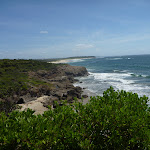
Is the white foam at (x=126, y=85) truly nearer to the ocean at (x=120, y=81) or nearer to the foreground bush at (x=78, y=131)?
the ocean at (x=120, y=81)

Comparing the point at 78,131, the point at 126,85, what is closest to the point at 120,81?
the point at 126,85

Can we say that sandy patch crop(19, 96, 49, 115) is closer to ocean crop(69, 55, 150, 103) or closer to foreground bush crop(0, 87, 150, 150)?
ocean crop(69, 55, 150, 103)

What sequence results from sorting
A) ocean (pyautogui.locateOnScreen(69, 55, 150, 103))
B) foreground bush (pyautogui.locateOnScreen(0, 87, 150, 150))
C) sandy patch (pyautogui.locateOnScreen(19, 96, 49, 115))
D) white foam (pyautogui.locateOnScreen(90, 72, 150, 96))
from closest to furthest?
foreground bush (pyautogui.locateOnScreen(0, 87, 150, 150)) → sandy patch (pyautogui.locateOnScreen(19, 96, 49, 115)) → white foam (pyautogui.locateOnScreen(90, 72, 150, 96)) → ocean (pyautogui.locateOnScreen(69, 55, 150, 103))

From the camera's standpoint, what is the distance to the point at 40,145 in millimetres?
7555

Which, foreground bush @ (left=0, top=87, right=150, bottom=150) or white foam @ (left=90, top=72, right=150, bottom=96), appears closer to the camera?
foreground bush @ (left=0, top=87, right=150, bottom=150)

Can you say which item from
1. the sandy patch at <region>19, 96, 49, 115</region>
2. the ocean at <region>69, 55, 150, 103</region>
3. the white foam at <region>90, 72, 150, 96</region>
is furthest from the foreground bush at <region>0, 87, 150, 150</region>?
the white foam at <region>90, 72, 150, 96</region>

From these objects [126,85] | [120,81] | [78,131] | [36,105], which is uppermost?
[78,131]

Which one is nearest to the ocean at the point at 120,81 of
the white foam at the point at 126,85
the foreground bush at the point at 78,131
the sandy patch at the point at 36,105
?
the white foam at the point at 126,85

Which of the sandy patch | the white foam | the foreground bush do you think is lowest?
the sandy patch

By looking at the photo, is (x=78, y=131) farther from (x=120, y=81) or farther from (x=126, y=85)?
(x=120, y=81)

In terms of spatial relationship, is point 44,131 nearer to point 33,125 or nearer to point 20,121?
point 33,125

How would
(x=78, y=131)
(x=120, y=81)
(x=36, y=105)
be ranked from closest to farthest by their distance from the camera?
(x=78, y=131), (x=36, y=105), (x=120, y=81)

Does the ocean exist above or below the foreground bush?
below

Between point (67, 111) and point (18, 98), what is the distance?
2389cm
